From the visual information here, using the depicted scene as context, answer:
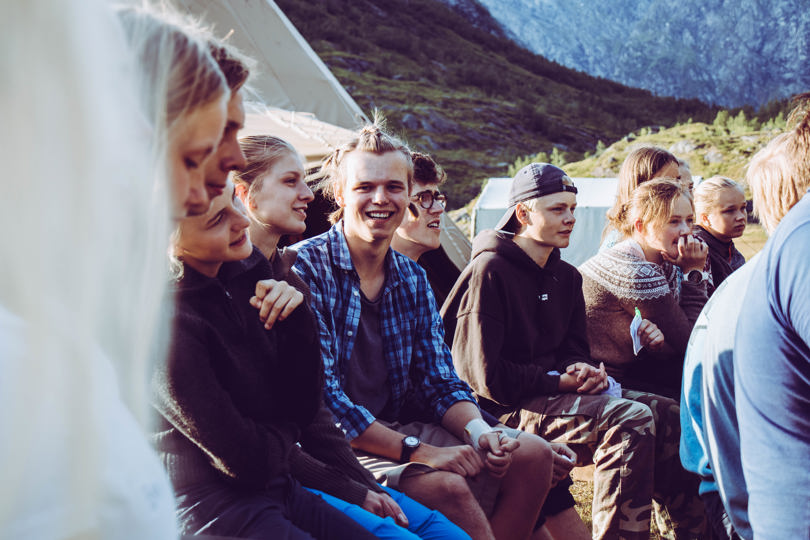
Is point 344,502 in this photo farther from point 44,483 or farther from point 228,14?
point 228,14

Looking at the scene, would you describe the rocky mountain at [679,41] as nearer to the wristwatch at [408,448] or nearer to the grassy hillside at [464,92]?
the grassy hillside at [464,92]

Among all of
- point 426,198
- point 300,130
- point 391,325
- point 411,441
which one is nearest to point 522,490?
point 411,441

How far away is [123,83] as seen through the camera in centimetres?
63

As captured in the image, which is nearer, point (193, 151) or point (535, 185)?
point (193, 151)

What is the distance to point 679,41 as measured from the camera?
66.0 meters

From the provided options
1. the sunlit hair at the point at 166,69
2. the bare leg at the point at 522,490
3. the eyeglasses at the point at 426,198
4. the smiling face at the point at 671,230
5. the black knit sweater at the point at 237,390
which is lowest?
the bare leg at the point at 522,490

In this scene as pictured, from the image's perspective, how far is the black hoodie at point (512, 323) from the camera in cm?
263

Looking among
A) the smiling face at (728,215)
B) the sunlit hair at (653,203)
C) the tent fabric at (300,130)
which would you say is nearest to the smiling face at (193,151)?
the sunlit hair at (653,203)

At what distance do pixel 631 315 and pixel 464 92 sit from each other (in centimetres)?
2851

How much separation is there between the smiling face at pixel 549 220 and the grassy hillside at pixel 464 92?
14.8 meters

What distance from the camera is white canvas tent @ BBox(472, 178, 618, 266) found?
7.37 meters

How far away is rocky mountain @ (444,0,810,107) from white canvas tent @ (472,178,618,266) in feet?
179

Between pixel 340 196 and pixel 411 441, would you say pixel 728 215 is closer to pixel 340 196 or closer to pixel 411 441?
pixel 340 196

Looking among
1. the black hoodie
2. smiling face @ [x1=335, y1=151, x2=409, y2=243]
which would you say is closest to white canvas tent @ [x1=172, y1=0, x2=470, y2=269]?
the black hoodie
